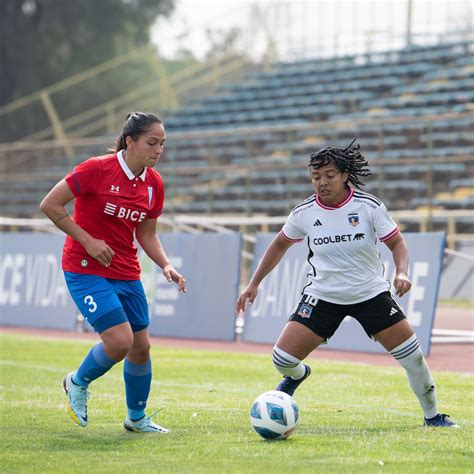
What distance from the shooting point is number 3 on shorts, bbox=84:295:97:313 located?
7.17 m

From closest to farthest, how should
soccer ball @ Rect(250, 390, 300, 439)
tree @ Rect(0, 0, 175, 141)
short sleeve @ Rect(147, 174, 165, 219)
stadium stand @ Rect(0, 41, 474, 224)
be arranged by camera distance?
soccer ball @ Rect(250, 390, 300, 439), short sleeve @ Rect(147, 174, 165, 219), stadium stand @ Rect(0, 41, 474, 224), tree @ Rect(0, 0, 175, 141)

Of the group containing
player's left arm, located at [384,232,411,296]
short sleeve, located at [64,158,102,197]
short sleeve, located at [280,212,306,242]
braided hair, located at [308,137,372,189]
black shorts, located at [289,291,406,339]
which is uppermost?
braided hair, located at [308,137,372,189]

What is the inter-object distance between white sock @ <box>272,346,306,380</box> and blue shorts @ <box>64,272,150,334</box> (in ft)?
3.01

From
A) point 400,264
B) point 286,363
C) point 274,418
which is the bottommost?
point 274,418

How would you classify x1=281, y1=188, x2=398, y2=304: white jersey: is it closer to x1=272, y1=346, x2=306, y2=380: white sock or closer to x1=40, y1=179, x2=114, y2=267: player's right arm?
x1=272, y1=346, x2=306, y2=380: white sock

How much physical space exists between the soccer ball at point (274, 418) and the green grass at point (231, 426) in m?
0.09

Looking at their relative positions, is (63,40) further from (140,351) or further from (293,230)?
(140,351)

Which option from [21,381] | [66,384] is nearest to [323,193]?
[66,384]

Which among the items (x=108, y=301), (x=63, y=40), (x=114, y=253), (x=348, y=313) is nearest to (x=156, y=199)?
(x=114, y=253)

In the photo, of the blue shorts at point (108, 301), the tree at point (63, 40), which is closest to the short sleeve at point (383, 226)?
the blue shorts at point (108, 301)

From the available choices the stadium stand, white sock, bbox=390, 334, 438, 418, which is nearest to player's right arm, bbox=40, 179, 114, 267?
white sock, bbox=390, 334, 438, 418

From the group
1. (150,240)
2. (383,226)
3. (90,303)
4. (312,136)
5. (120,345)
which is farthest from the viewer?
(312,136)

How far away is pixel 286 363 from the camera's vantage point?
746 centimetres

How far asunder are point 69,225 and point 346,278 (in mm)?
1872
